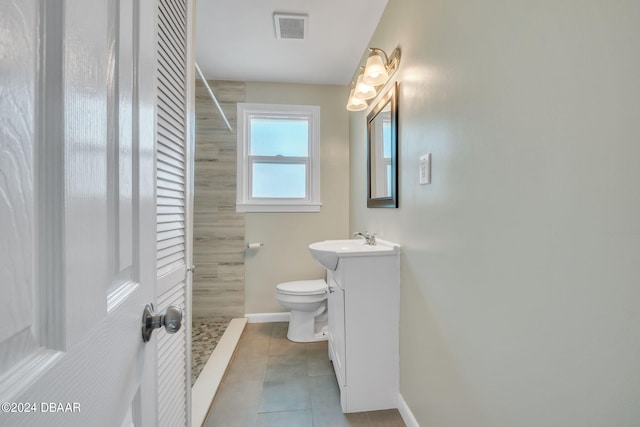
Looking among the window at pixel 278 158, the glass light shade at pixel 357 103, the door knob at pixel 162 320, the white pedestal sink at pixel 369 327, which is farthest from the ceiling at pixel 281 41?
the door knob at pixel 162 320

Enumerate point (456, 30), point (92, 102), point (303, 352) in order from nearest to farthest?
point (92, 102)
point (456, 30)
point (303, 352)

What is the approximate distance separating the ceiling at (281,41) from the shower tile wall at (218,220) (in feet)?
1.19

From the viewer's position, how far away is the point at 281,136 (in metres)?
2.76

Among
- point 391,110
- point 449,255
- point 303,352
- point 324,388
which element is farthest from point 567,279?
point 303,352

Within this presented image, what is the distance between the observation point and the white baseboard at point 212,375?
4.72 feet

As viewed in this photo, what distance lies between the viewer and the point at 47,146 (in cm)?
28

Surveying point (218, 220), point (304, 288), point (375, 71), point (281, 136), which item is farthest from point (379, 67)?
point (218, 220)

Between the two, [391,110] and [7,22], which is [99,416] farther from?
[391,110]

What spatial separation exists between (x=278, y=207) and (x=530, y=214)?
2.21 metres

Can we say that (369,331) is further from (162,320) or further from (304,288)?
(162,320)

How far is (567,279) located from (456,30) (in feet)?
2.93

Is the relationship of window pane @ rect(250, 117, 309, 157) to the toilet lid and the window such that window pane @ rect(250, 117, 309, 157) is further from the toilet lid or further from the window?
the toilet lid

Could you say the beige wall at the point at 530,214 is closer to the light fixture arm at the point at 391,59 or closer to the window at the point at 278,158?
the light fixture arm at the point at 391,59

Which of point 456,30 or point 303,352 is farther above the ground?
point 456,30
